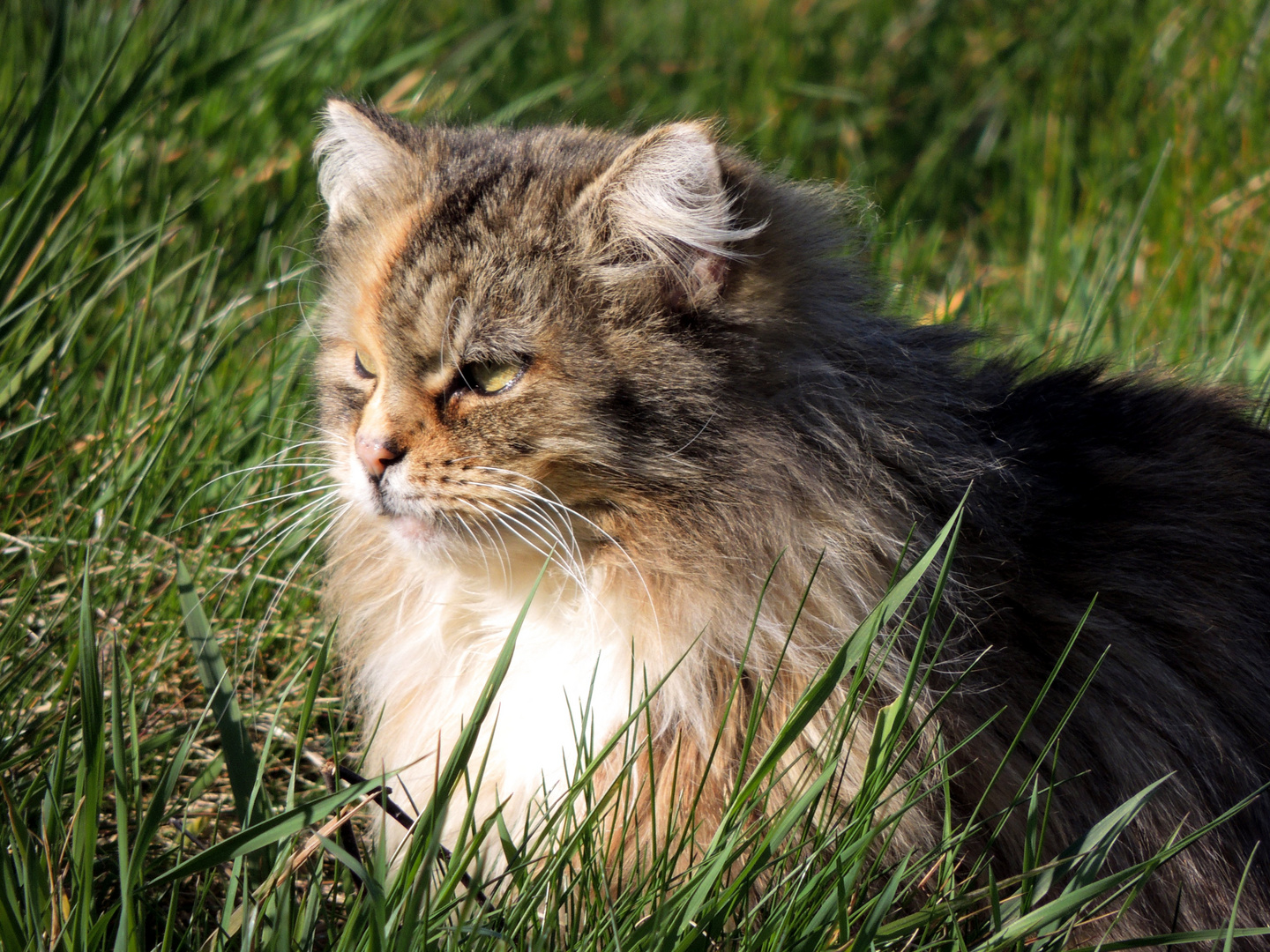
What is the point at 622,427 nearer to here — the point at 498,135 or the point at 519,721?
the point at 519,721

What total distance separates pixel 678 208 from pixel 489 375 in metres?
0.39

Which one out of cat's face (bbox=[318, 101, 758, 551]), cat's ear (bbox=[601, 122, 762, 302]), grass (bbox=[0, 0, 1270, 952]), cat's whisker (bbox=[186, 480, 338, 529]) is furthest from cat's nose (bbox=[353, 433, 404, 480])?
cat's ear (bbox=[601, 122, 762, 302])

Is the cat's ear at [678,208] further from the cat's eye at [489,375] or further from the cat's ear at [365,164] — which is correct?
the cat's ear at [365,164]

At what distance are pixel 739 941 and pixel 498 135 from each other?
1508mm

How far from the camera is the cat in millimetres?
1804

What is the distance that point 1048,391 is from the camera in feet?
7.11

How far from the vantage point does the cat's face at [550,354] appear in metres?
1.79

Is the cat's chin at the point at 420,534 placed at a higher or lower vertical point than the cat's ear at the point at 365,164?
lower

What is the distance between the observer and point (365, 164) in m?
2.22

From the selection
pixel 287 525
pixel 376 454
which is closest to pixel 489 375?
pixel 376 454

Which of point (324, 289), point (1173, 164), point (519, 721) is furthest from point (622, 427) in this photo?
point (1173, 164)

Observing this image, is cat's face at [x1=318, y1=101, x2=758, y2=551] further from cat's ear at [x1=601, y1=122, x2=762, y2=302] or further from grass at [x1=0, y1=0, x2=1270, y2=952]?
grass at [x1=0, y1=0, x2=1270, y2=952]

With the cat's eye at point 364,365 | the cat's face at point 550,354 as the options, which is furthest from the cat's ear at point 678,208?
the cat's eye at point 364,365

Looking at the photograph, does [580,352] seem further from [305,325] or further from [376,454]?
[305,325]
